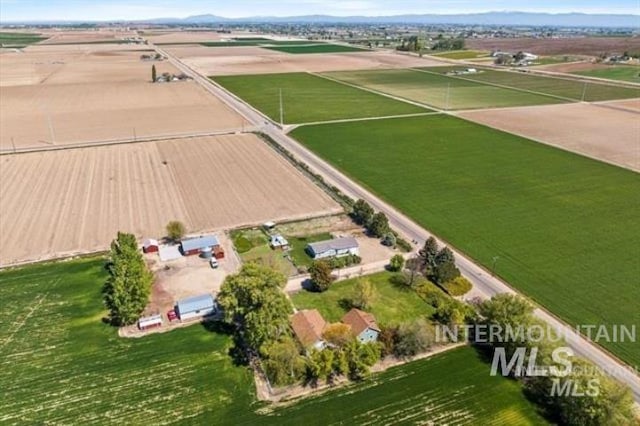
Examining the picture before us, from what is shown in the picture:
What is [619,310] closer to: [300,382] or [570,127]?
[300,382]

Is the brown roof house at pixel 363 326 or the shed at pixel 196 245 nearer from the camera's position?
the brown roof house at pixel 363 326

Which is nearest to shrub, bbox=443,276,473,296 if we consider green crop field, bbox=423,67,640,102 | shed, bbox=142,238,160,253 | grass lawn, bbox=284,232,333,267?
grass lawn, bbox=284,232,333,267

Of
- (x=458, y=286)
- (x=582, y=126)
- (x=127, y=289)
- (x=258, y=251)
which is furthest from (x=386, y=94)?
(x=127, y=289)

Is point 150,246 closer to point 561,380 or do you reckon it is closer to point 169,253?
point 169,253

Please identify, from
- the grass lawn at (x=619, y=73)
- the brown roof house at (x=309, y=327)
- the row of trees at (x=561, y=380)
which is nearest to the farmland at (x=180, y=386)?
the row of trees at (x=561, y=380)

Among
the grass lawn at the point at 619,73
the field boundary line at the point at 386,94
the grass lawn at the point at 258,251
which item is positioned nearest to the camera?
the grass lawn at the point at 258,251

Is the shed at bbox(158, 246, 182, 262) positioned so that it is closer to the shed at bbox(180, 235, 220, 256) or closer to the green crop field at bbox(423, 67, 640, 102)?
the shed at bbox(180, 235, 220, 256)

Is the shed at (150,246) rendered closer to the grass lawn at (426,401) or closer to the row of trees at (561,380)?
the grass lawn at (426,401)
